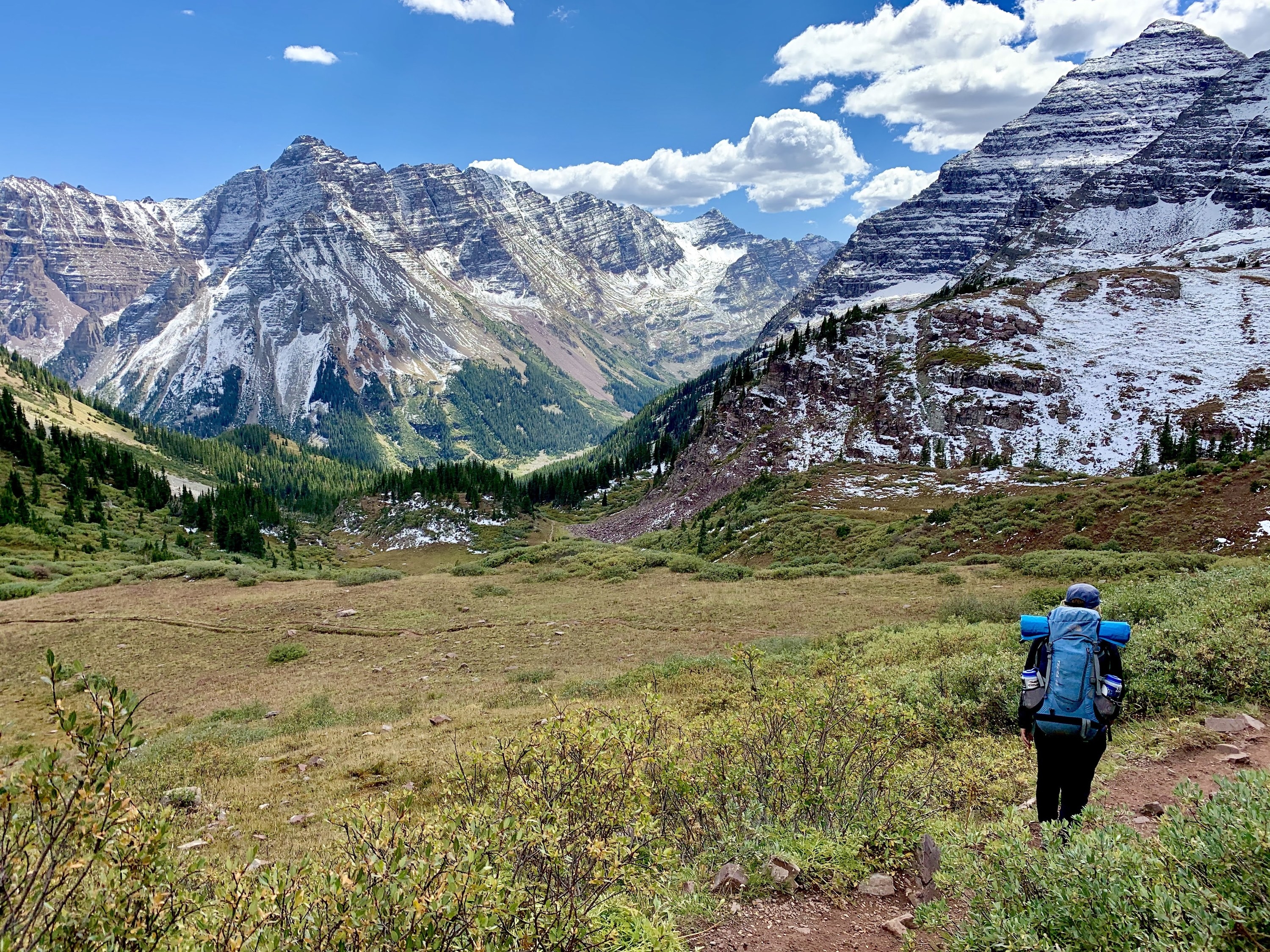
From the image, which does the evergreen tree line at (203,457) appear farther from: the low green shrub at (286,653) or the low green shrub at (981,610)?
the low green shrub at (981,610)

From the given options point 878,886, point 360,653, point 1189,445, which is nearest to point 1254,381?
point 1189,445

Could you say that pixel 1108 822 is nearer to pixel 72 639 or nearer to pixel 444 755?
pixel 444 755

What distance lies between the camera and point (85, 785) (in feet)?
11.5

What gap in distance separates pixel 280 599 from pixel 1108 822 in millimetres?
36757

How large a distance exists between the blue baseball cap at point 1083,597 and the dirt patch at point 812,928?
3.96 metres

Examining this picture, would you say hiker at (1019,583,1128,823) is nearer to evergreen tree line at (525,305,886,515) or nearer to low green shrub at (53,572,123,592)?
low green shrub at (53,572,123,592)

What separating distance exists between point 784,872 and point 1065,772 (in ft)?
11.6

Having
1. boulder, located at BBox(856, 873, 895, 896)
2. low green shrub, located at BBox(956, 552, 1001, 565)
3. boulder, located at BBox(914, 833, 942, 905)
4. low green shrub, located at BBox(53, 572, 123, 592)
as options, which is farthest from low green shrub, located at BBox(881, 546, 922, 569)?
low green shrub, located at BBox(53, 572, 123, 592)

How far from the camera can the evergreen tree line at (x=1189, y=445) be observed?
46.3m

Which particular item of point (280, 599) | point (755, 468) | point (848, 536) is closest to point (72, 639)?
point (280, 599)

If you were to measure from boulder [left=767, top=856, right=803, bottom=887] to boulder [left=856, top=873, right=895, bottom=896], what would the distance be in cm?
66

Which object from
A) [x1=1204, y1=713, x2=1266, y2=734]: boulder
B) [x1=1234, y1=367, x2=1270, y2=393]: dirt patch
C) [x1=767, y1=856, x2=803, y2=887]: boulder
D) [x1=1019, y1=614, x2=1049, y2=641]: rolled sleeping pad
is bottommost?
[x1=767, y1=856, x2=803, y2=887]: boulder

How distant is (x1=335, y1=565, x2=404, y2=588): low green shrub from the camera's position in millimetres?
39031

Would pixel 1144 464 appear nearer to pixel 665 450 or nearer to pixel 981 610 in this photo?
pixel 981 610
